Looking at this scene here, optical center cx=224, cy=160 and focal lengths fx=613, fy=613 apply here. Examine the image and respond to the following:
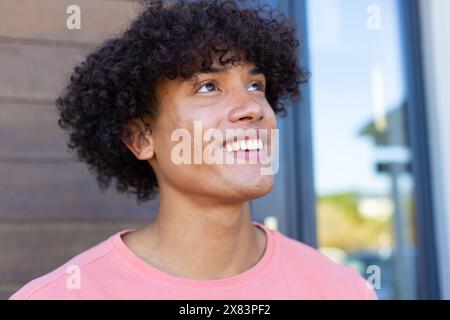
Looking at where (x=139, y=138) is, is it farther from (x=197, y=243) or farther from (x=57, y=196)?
(x=57, y=196)

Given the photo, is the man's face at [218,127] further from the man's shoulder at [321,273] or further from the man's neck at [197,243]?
the man's shoulder at [321,273]

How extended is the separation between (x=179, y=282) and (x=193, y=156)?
28cm

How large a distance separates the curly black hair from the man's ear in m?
0.02

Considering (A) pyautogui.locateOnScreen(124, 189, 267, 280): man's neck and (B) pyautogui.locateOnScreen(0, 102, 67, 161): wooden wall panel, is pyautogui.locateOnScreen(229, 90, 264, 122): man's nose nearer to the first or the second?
(A) pyautogui.locateOnScreen(124, 189, 267, 280): man's neck

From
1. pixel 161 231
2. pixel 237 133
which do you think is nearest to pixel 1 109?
pixel 161 231

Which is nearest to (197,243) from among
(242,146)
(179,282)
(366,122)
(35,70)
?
(179,282)

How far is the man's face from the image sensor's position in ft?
4.34

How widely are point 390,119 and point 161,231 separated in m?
1.85

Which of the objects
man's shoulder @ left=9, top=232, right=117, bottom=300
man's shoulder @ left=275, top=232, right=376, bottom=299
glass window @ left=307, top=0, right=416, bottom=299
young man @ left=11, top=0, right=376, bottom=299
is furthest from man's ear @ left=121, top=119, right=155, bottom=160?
glass window @ left=307, top=0, right=416, bottom=299

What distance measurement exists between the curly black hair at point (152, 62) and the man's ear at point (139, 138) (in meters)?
0.02

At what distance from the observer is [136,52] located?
1.45m

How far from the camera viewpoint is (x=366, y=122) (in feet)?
10.6
